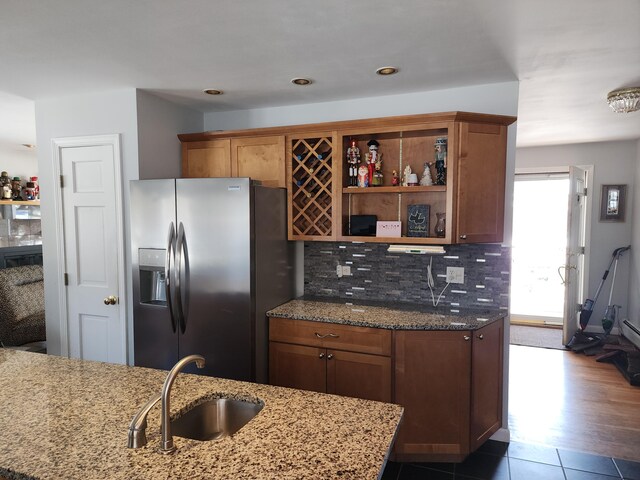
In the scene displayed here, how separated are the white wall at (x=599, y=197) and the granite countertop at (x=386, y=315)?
10.7 feet

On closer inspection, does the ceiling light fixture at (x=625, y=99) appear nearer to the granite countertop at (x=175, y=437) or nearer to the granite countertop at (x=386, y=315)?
the granite countertop at (x=386, y=315)

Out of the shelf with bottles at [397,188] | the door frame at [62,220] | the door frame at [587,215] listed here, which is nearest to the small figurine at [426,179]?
the shelf with bottles at [397,188]

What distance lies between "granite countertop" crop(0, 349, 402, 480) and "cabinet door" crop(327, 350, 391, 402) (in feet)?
3.47

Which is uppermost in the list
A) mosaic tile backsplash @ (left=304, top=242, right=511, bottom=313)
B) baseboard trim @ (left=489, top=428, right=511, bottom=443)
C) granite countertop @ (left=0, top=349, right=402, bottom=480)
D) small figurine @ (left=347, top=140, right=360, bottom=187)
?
small figurine @ (left=347, top=140, right=360, bottom=187)

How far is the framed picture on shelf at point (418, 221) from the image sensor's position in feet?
9.29

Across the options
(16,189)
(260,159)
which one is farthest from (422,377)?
(16,189)

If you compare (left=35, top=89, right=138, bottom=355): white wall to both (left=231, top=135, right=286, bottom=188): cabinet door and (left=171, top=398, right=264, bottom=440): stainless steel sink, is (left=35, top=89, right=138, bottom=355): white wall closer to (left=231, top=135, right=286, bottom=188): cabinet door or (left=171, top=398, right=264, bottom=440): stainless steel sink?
(left=231, top=135, right=286, bottom=188): cabinet door

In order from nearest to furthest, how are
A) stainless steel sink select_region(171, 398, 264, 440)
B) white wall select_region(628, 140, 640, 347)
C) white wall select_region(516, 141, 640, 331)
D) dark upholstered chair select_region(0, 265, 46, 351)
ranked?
stainless steel sink select_region(171, 398, 264, 440)
dark upholstered chair select_region(0, 265, 46, 351)
white wall select_region(628, 140, 640, 347)
white wall select_region(516, 141, 640, 331)

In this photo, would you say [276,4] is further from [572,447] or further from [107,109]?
[572,447]

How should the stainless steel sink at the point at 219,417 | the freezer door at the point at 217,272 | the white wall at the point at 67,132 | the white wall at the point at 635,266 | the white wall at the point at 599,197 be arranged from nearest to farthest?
the stainless steel sink at the point at 219,417 < the freezer door at the point at 217,272 < the white wall at the point at 67,132 < the white wall at the point at 635,266 < the white wall at the point at 599,197

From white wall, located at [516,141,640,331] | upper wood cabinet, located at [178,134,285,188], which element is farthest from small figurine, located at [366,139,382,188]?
white wall, located at [516,141,640,331]

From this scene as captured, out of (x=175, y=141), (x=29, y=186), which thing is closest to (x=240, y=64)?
(x=175, y=141)

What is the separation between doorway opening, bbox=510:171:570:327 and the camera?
582 cm

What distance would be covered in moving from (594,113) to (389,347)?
9.16 feet
